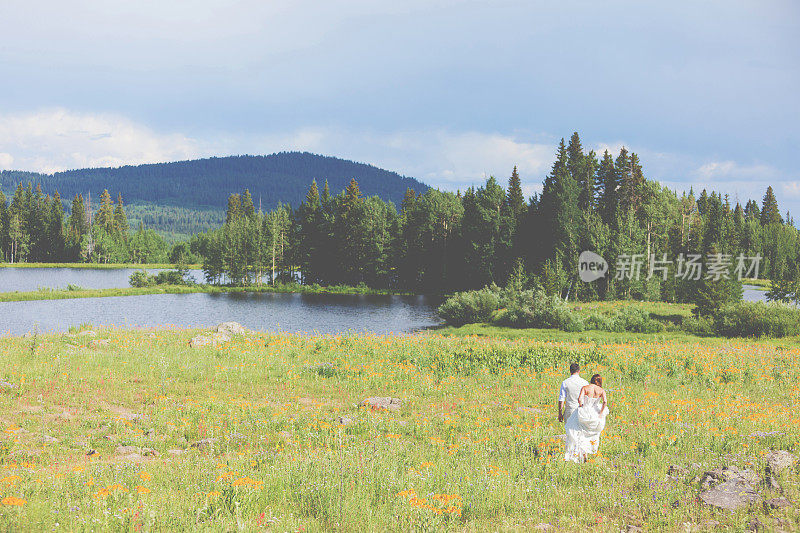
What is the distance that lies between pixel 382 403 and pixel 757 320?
3209cm

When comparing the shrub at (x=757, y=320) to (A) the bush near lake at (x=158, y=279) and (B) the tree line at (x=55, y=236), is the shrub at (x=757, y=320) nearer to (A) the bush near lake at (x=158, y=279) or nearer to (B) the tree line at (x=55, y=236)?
(A) the bush near lake at (x=158, y=279)

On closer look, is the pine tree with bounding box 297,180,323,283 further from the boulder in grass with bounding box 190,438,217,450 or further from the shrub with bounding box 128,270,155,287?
the boulder in grass with bounding box 190,438,217,450

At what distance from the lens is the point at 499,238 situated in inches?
2899

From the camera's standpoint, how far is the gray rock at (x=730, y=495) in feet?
22.5

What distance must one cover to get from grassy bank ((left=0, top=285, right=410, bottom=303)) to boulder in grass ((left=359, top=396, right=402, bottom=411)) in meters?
61.4

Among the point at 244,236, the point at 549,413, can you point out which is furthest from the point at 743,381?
the point at 244,236

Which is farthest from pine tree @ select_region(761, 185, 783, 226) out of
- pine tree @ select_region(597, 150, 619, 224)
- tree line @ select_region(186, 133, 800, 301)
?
pine tree @ select_region(597, 150, 619, 224)

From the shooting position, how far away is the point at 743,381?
1795 cm

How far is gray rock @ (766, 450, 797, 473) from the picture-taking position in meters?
8.09

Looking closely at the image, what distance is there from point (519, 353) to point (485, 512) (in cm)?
1434

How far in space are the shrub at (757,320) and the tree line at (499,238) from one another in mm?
5137

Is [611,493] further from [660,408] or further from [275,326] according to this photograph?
[275,326]

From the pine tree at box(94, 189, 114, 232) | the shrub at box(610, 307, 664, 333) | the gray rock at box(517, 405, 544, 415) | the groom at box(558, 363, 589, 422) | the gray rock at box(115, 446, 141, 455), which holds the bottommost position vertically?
the gray rock at box(115, 446, 141, 455)

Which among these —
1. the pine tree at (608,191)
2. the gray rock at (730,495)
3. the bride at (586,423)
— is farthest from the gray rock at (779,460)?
the pine tree at (608,191)
